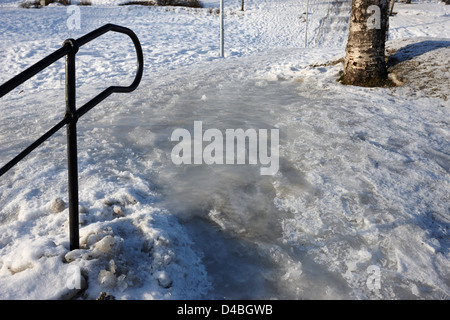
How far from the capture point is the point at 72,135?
1.69 meters

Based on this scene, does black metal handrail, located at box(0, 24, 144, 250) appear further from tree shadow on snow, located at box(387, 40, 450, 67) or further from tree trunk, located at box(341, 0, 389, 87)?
tree shadow on snow, located at box(387, 40, 450, 67)

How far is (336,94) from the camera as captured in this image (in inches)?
213

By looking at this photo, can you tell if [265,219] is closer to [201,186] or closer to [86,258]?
[201,186]

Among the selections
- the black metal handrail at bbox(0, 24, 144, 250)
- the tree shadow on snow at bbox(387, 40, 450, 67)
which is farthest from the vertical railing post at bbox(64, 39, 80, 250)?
the tree shadow on snow at bbox(387, 40, 450, 67)

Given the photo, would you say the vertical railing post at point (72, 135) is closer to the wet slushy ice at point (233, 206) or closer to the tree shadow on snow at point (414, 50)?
the wet slushy ice at point (233, 206)

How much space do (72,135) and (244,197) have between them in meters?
1.44

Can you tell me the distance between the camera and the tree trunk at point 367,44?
5.31 meters

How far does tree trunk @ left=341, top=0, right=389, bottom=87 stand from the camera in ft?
17.4

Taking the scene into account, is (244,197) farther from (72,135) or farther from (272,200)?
(72,135)

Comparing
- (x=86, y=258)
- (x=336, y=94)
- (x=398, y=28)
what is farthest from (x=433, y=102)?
(x=398, y=28)

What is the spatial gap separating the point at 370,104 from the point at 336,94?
67cm

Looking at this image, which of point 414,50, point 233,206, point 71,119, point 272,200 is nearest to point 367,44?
point 414,50

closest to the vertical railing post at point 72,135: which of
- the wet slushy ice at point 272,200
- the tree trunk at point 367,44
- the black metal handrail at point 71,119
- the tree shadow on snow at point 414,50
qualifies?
the black metal handrail at point 71,119

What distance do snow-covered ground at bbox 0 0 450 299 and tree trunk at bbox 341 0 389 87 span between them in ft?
1.22
